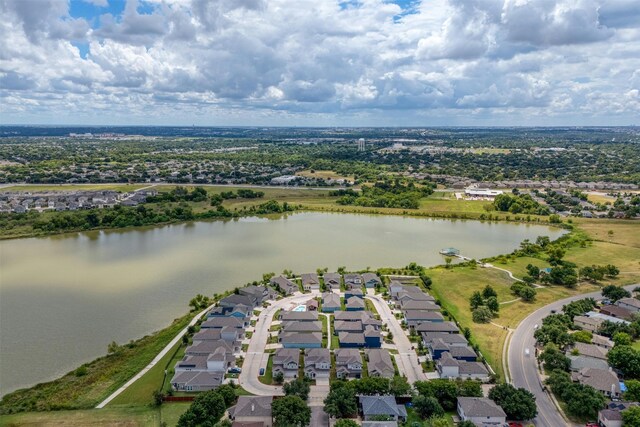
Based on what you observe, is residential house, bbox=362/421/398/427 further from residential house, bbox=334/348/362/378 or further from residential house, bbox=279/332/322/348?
residential house, bbox=279/332/322/348

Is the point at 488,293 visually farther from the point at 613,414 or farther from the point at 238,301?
Answer: the point at 238,301

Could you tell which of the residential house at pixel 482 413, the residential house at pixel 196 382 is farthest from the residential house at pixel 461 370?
the residential house at pixel 196 382

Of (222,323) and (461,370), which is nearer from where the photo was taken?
(461,370)

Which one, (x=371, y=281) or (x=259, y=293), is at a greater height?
(x=259, y=293)

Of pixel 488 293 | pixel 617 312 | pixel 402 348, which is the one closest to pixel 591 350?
pixel 617 312

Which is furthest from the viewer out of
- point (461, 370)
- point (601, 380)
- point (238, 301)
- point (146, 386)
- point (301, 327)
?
point (238, 301)
